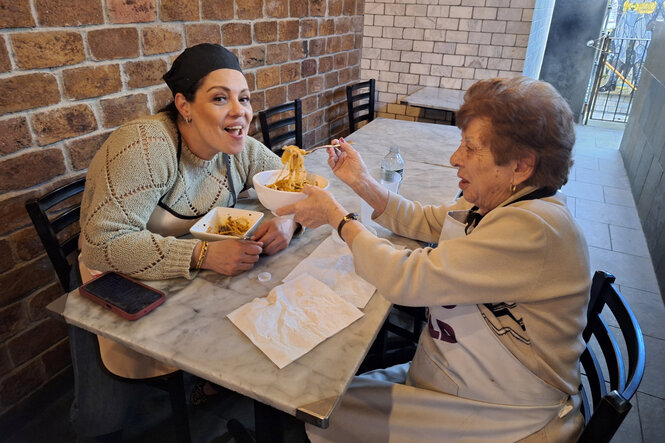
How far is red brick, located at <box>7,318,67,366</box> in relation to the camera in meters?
1.84

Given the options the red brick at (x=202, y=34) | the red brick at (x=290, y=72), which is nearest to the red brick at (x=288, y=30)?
the red brick at (x=290, y=72)

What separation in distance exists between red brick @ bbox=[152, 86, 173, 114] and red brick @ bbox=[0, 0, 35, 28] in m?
0.62

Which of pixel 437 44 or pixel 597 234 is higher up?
pixel 437 44

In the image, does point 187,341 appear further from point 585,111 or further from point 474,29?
point 585,111

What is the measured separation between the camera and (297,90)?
3416 millimetres

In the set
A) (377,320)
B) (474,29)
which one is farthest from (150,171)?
(474,29)

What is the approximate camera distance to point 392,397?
1255 mm

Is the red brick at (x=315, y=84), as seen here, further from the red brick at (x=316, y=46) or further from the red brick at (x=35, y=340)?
the red brick at (x=35, y=340)

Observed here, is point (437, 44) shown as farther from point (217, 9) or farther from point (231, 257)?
point (231, 257)

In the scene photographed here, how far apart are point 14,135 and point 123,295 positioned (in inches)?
33.5

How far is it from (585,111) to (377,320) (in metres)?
7.58

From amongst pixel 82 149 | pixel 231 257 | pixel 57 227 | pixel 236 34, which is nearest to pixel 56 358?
pixel 57 227

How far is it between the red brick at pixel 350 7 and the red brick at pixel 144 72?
7.54 feet

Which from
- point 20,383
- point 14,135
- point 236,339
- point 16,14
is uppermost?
point 16,14
